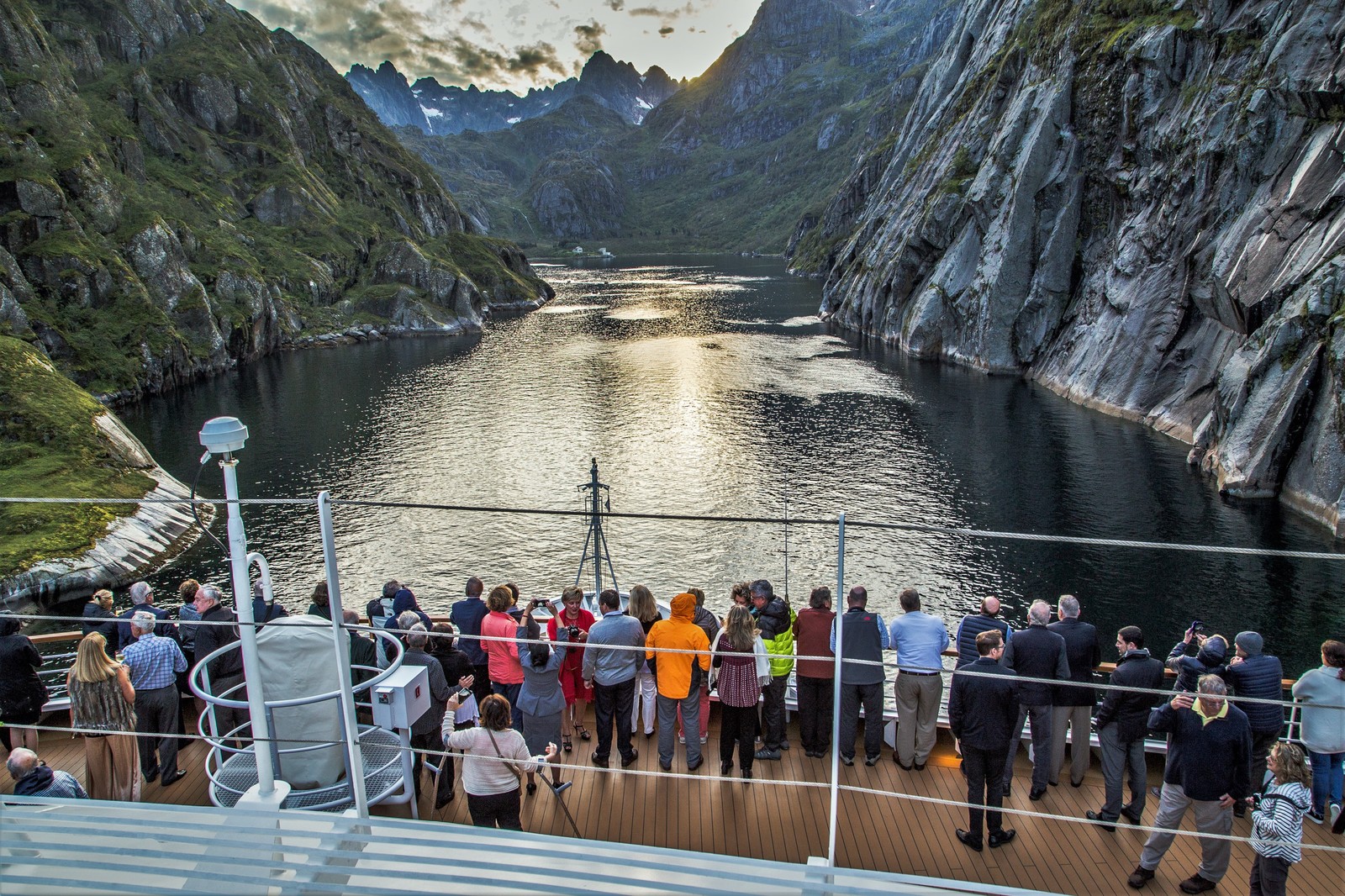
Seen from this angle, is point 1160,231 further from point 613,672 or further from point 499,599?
point 499,599

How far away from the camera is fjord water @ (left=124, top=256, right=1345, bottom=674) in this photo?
29969 millimetres

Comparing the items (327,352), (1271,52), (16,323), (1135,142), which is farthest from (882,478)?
(327,352)

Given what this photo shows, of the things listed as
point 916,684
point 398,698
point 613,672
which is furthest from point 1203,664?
point 398,698

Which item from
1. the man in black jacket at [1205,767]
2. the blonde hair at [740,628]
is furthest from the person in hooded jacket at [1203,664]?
the blonde hair at [740,628]

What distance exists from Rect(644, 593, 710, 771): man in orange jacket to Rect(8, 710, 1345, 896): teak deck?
1.34ft

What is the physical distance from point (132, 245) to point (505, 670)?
85.1m

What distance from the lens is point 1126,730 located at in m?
9.97

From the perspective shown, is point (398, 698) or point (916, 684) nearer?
point (398, 698)

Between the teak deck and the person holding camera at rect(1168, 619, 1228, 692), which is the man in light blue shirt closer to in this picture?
the teak deck

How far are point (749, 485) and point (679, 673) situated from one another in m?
31.5

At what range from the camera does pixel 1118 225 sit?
210 ft

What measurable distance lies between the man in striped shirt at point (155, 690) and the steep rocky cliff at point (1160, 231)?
4164 cm

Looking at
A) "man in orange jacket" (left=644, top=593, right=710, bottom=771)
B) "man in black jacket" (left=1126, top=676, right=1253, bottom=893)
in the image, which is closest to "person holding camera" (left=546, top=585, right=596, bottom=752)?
"man in orange jacket" (left=644, top=593, right=710, bottom=771)

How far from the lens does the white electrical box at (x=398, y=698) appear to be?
9.45 metres
